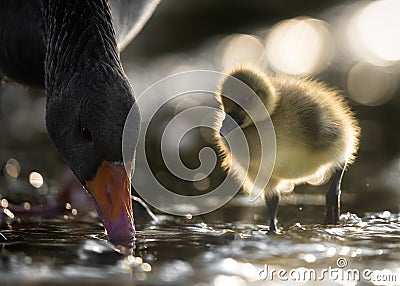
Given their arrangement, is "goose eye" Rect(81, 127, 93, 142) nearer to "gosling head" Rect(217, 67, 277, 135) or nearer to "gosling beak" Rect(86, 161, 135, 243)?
"gosling beak" Rect(86, 161, 135, 243)

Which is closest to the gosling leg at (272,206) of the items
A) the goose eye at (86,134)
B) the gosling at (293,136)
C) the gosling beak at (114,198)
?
the gosling at (293,136)

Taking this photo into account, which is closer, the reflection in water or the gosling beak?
the reflection in water

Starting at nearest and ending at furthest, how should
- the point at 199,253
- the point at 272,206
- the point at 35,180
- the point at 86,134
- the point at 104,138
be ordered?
the point at 199,253 < the point at 104,138 < the point at 86,134 < the point at 272,206 < the point at 35,180


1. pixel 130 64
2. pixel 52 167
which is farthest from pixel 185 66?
pixel 52 167

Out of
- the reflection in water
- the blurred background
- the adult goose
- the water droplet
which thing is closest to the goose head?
the adult goose

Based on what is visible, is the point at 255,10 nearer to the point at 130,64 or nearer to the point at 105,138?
the point at 130,64

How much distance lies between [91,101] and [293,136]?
1.19 metres

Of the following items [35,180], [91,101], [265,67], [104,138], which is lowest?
[104,138]

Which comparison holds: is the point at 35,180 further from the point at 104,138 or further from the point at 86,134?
the point at 104,138

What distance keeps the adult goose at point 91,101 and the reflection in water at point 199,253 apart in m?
0.22

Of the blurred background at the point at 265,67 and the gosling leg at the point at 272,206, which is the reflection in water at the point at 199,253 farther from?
the blurred background at the point at 265,67

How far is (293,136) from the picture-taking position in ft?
14.7

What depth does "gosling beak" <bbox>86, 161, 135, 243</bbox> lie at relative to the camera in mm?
3762

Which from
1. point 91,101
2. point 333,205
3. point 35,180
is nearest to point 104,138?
point 91,101
